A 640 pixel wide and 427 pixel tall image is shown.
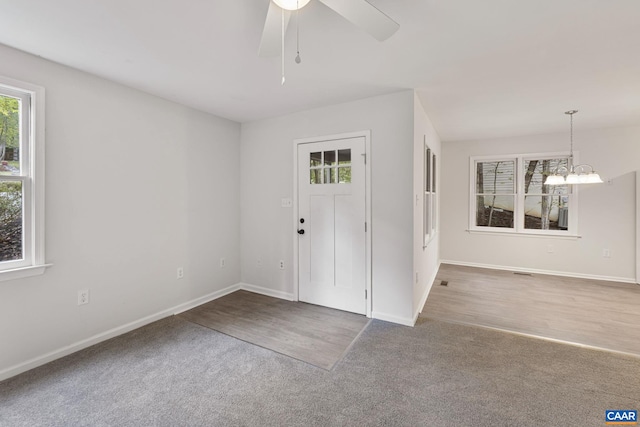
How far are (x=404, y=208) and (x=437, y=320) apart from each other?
1299 mm

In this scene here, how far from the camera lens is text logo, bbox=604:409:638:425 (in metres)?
1.66

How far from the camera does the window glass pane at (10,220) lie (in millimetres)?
2086

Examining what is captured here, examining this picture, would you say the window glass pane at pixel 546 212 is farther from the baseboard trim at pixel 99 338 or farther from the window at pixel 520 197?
the baseboard trim at pixel 99 338

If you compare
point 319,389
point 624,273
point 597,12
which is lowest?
point 319,389

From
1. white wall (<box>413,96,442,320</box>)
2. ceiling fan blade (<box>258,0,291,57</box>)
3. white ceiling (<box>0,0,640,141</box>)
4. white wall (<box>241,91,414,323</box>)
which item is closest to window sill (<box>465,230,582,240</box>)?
white ceiling (<box>0,0,640,141</box>)

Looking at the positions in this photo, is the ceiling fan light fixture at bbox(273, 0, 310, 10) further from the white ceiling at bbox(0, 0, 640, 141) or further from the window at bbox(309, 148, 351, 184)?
the window at bbox(309, 148, 351, 184)

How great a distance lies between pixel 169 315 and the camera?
3143 mm

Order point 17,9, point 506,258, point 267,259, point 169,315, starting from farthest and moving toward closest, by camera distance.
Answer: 1. point 506,258
2. point 267,259
3. point 169,315
4. point 17,9

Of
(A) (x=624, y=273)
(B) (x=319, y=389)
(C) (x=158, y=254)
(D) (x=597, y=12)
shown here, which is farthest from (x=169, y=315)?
(A) (x=624, y=273)

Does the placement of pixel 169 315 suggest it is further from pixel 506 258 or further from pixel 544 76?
pixel 506 258

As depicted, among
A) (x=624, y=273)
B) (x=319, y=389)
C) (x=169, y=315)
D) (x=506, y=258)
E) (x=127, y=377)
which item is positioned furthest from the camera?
(x=506, y=258)

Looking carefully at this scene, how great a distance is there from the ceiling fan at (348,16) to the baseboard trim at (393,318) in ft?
8.46

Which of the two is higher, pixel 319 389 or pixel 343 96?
pixel 343 96

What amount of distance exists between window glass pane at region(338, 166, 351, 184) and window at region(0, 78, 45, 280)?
8.82 feet
